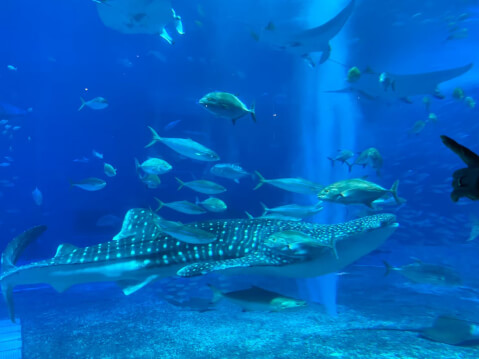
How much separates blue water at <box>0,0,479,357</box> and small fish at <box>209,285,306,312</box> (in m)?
8.33

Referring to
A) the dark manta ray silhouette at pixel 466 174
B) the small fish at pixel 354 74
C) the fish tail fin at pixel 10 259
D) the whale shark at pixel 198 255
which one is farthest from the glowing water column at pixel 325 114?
the dark manta ray silhouette at pixel 466 174

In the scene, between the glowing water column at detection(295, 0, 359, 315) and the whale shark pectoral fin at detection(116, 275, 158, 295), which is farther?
the glowing water column at detection(295, 0, 359, 315)

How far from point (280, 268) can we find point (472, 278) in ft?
29.4

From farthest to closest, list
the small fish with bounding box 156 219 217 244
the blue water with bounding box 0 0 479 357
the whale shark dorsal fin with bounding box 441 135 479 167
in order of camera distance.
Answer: the blue water with bounding box 0 0 479 357 → the small fish with bounding box 156 219 217 244 → the whale shark dorsal fin with bounding box 441 135 479 167

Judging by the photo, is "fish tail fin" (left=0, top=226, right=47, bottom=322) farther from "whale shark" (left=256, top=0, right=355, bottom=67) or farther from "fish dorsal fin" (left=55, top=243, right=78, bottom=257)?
"whale shark" (left=256, top=0, right=355, bottom=67)

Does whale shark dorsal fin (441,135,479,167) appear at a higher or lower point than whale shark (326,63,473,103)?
lower

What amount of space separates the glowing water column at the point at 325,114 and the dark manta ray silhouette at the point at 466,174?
27.5 feet

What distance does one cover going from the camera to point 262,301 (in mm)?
3184

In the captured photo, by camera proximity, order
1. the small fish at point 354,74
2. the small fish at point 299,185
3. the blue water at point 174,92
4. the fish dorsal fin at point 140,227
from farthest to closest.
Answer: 1. the blue water at point 174,92
2. the small fish at point 354,74
3. the small fish at point 299,185
4. the fish dorsal fin at point 140,227

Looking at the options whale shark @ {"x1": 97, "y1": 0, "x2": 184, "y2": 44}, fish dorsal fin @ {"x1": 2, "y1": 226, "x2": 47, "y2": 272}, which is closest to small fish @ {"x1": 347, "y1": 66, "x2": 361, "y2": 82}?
whale shark @ {"x1": 97, "y1": 0, "x2": 184, "y2": 44}

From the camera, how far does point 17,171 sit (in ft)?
42.4

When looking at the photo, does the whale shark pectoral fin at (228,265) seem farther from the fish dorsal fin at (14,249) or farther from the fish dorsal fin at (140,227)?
the fish dorsal fin at (14,249)

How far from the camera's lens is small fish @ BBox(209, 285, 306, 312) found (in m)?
3.10

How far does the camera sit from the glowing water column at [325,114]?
38.5 feet
